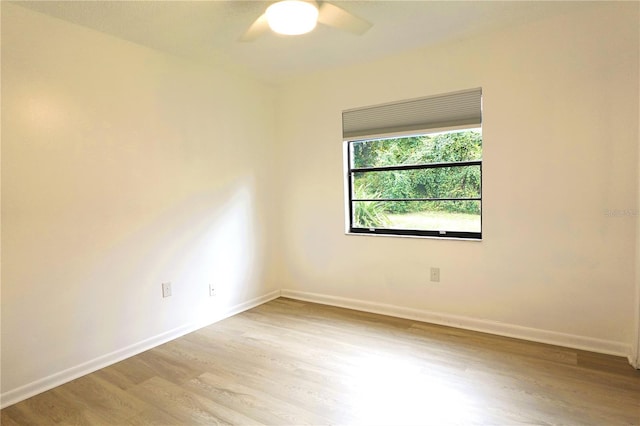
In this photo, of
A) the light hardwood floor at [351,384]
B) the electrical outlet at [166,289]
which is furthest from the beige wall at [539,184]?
the electrical outlet at [166,289]

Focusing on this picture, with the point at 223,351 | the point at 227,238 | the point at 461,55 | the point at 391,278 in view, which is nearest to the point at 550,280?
the point at 391,278

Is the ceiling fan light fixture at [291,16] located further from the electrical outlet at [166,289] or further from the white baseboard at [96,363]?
the white baseboard at [96,363]

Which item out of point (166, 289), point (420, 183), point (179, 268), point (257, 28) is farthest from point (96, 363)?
point (420, 183)

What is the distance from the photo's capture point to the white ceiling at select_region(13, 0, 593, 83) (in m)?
2.37

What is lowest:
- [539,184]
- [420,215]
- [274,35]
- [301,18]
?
[420,215]

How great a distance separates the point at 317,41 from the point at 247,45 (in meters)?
0.56

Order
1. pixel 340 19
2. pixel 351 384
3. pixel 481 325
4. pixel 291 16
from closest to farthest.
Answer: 1. pixel 291 16
2. pixel 340 19
3. pixel 351 384
4. pixel 481 325

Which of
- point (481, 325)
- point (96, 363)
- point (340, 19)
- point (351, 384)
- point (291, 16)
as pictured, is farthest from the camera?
point (481, 325)

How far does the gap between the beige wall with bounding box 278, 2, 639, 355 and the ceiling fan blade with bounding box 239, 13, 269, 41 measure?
1.51 m

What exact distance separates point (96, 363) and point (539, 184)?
3434 mm

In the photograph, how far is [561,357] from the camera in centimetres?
258

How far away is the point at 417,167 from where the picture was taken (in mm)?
3449

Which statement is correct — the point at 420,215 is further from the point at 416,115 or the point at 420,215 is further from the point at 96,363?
the point at 96,363

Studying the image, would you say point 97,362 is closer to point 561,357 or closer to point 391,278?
point 391,278
